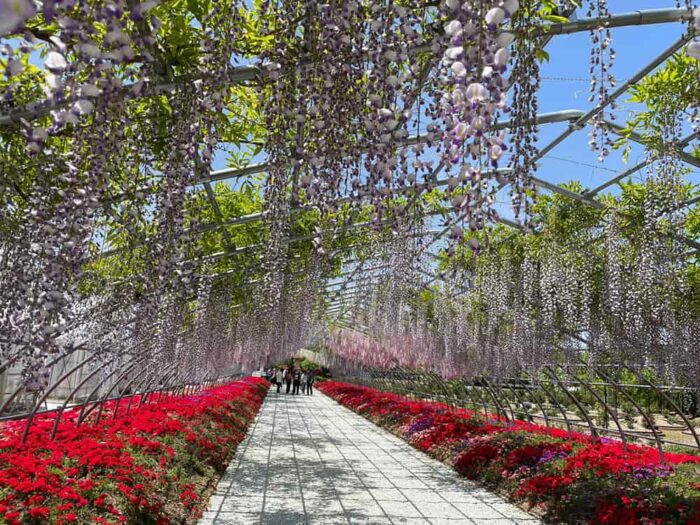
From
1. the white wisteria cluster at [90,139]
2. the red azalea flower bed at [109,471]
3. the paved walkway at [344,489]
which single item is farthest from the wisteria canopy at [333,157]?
the paved walkway at [344,489]

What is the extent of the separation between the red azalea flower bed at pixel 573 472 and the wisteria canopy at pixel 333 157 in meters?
0.95

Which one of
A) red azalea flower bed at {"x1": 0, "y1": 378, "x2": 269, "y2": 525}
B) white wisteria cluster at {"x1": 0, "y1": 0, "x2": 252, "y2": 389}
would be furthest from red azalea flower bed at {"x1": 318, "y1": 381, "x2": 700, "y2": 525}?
white wisteria cluster at {"x1": 0, "y1": 0, "x2": 252, "y2": 389}

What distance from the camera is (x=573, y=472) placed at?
5.24 m

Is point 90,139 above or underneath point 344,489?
above

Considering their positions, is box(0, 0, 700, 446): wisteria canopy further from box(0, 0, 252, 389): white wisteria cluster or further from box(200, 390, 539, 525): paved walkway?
box(200, 390, 539, 525): paved walkway

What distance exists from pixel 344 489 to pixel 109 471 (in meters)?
2.72

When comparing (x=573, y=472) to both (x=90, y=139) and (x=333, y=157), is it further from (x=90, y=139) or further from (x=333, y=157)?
(x=90, y=139)

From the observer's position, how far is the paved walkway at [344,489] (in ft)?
15.8

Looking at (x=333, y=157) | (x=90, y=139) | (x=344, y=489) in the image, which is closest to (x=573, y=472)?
(x=344, y=489)

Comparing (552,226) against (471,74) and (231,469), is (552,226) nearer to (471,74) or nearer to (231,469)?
(231,469)

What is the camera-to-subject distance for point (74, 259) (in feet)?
10.2

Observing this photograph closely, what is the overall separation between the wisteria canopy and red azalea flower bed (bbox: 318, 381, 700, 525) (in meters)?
0.95

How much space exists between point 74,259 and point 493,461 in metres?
5.22

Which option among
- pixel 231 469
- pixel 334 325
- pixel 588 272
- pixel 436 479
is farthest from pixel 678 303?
pixel 334 325
